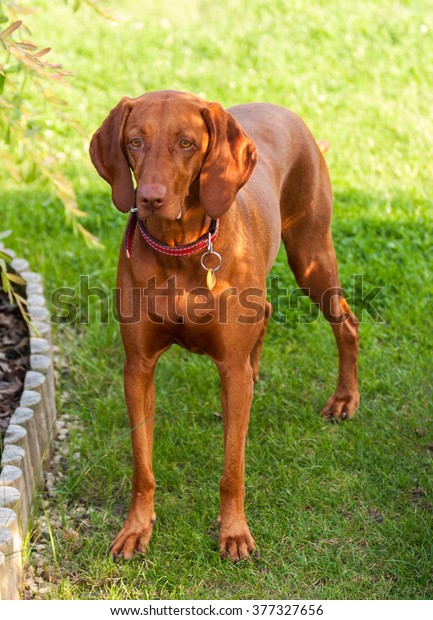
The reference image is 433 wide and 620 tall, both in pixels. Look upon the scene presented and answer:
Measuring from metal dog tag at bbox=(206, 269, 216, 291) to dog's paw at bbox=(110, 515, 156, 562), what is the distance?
984mm

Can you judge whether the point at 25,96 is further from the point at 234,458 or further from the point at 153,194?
the point at 234,458

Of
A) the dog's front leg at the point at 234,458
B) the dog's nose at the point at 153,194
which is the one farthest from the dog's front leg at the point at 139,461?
the dog's nose at the point at 153,194

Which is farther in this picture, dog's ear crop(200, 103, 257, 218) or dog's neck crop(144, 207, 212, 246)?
dog's neck crop(144, 207, 212, 246)

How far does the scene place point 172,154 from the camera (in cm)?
315

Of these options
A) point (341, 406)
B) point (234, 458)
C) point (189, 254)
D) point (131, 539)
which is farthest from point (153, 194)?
point (341, 406)

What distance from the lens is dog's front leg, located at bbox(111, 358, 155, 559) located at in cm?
366

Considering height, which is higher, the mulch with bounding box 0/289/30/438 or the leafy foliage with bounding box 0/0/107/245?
the leafy foliage with bounding box 0/0/107/245

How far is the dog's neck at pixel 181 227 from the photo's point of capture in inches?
134

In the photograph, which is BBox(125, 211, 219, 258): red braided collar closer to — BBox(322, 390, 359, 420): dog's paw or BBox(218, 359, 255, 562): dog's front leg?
BBox(218, 359, 255, 562): dog's front leg

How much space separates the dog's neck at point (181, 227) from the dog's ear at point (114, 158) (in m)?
0.11

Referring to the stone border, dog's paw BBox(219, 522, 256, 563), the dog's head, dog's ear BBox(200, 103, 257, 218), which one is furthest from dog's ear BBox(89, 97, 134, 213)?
dog's paw BBox(219, 522, 256, 563)

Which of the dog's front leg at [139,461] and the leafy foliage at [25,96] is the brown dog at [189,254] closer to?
the dog's front leg at [139,461]

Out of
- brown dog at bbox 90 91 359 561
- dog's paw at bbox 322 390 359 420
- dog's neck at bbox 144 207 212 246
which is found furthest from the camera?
dog's paw at bbox 322 390 359 420

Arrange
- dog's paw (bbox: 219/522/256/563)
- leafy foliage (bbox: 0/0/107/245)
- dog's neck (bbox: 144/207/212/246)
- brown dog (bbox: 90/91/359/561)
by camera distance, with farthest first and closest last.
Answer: dog's paw (bbox: 219/522/256/563)
leafy foliage (bbox: 0/0/107/245)
dog's neck (bbox: 144/207/212/246)
brown dog (bbox: 90/91/359/561)
